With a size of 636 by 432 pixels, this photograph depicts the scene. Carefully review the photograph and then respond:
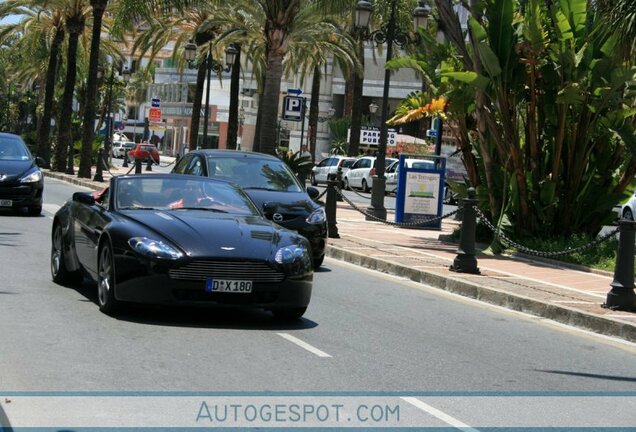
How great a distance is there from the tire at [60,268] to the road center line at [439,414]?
5.61m

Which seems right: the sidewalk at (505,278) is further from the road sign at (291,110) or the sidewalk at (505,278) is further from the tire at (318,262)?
the road sign at (291,110)

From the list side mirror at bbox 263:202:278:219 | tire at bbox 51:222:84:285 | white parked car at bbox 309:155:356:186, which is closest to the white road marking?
side mirror at bbox 263:202:278:219

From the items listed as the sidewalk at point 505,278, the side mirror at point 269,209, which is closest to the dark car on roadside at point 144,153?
the sidewalk at point 505,278

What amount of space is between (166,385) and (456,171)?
114 ft

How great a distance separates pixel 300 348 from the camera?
31.2ft

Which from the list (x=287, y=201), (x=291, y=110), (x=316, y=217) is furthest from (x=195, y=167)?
(x=291, y=110)

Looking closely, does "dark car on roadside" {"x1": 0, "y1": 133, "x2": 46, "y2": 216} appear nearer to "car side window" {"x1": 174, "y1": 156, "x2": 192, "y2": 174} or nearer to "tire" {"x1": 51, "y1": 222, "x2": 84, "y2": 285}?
"car side window" {"x1": 174, "y1": 156, "x2": 192, "y2": 174}

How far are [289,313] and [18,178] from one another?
1289 cm

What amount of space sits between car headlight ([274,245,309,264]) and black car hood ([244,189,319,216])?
17.2ft

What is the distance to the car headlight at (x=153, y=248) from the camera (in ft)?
33.1

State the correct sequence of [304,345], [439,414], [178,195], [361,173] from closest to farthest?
[439,414], [304,345], [178,195], [361,173]

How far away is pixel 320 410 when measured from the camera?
7.24 m

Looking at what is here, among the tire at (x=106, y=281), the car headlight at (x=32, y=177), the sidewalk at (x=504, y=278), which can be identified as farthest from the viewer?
the car headlight at (x=32, y=177)

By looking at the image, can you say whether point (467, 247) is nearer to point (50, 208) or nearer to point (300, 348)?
point (300, 348)
